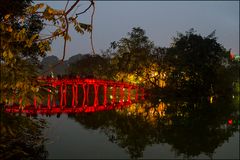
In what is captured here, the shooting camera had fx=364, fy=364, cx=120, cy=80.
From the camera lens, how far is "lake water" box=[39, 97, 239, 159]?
58.0 feet

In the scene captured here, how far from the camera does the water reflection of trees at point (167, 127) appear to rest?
1959 centimetres

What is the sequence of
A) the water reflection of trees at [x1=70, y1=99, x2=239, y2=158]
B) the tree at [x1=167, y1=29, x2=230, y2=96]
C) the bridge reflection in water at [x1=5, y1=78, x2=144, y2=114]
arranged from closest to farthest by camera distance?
the water reflection of trees at [x1=70, y1=99, x2=239, y2=158], the bridge reflection in water at [x1=5, y1=78, x2=144, y2=114], the tree at [x1=167, y1=29, x2=230, y2=96]

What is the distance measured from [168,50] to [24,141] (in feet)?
128

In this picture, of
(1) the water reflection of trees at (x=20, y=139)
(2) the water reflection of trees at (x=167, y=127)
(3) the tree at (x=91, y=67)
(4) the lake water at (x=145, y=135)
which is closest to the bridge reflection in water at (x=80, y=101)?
(4) the lake water at (x=145, y=135)

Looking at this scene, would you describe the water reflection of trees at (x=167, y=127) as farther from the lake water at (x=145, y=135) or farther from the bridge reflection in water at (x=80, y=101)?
the bridge reflection in water at (x=80, y=101)

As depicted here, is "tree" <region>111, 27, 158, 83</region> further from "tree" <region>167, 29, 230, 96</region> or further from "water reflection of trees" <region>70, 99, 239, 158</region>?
→ "water reflection of trees" <region>70, 99, 239, 158</region>

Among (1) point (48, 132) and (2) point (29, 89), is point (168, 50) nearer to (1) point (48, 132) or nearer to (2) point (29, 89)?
(1) point (48, 132)

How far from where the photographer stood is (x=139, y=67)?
163 ft

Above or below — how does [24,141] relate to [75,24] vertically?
below

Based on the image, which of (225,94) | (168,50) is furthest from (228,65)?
(168,50)

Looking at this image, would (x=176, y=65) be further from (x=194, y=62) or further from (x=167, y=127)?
(x=167, y=127)

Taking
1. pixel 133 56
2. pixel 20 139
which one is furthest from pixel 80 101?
pixel 20 139

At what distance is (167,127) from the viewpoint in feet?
81.4

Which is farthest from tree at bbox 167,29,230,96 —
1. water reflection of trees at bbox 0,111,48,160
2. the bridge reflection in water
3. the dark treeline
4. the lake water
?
water reflection of trees at bbox 0,111,48,160
